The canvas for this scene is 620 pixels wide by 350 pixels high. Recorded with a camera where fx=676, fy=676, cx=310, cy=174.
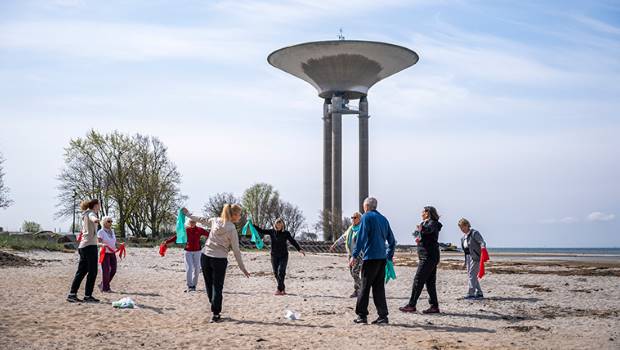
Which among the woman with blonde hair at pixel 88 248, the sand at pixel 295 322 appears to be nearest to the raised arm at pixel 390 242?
the sand at pixel 295 322

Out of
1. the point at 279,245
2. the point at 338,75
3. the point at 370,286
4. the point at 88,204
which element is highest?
the point at 338,75

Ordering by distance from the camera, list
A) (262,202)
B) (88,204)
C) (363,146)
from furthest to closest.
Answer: (262,202) → (363,146) → (88,204)

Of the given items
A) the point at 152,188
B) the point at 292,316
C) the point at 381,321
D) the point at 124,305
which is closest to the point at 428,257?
the point at 381,321

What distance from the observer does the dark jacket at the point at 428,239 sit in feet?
39.5

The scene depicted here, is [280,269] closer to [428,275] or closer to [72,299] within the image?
[428,275]

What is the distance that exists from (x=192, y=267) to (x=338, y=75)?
5762cm

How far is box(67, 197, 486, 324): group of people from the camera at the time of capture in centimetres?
1066

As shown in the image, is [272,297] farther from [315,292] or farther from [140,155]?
[140,155]

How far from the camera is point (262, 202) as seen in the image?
84.0 meters

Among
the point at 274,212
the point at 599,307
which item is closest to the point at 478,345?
the point at 599,307

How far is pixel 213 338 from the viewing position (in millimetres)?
9102

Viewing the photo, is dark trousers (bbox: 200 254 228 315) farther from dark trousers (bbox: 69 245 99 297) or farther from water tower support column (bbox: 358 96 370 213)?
water tower support column (bbox: 358 96 370 213)

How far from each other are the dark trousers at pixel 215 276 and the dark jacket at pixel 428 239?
3.61m

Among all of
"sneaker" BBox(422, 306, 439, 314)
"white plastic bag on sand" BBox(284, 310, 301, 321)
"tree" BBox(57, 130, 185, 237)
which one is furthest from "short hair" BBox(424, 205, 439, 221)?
"tree" BBox(57, 130, 185, 237)
